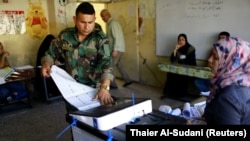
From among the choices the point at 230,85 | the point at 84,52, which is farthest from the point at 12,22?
the point at 230,85

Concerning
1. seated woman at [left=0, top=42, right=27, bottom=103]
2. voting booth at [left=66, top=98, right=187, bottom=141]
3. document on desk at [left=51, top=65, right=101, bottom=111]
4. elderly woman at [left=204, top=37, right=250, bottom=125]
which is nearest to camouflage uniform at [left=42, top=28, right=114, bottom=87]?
document on desk at [left=51, top=65, right=101, bottom=111]

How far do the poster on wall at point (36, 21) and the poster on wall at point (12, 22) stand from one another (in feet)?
0.36

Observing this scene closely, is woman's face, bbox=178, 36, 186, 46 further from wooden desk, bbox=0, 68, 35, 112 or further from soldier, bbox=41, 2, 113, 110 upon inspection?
soldier, bbox=41, 2, 113, 110

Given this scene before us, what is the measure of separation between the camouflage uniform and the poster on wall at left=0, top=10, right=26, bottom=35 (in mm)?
3202

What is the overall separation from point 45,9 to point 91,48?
364 centimetres

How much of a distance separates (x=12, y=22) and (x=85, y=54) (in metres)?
3.43

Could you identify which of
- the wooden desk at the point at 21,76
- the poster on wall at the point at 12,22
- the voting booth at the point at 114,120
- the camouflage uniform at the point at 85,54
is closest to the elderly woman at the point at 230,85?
the voting booth at the point at 114,120

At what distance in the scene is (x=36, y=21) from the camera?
16.2ft

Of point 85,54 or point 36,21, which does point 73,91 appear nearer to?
point 85,54

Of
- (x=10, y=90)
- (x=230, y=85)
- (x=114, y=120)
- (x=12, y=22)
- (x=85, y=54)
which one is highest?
(x=12, y=22)

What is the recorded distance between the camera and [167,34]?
15.1 feet

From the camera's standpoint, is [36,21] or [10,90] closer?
[10,90]

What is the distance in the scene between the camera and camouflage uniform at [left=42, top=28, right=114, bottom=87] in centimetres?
178

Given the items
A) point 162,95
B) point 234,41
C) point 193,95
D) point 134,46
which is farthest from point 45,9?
point 234,41
